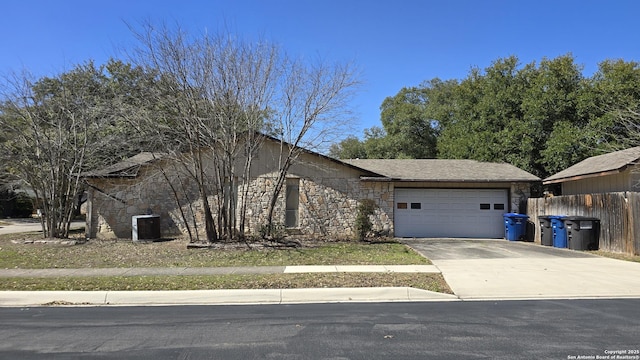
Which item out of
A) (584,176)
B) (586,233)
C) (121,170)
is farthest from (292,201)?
(584,176)

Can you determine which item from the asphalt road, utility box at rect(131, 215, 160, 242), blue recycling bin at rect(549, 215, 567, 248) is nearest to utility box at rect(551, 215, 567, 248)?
blue recycling bin at rect(549, 215, 567, 248)

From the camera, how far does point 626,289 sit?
353 inches

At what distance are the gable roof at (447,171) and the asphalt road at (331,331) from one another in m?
11.1

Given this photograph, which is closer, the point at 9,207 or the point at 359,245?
the point at 359,245

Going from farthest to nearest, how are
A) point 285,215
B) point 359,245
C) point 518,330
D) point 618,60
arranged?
1. point 618,60
2. point 285,215
3. point 359,245
4. point 518,330

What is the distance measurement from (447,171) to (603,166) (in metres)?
5.90

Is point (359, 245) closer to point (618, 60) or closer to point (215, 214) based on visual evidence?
point (215, 214)

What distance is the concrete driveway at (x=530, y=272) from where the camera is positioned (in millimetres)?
8835

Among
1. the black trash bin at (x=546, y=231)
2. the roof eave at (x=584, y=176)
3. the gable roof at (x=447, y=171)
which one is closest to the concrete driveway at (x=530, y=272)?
the black trash bin at (x=546, y=231)

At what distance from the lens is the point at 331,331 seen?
6227 mm

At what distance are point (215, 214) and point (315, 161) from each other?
4484 millimetres

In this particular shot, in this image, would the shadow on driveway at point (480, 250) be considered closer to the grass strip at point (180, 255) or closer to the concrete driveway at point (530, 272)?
the concrete driveway at point (530, 272)

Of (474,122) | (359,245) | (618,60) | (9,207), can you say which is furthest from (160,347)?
(9,207)

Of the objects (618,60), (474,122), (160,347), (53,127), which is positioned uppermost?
(618,60)
